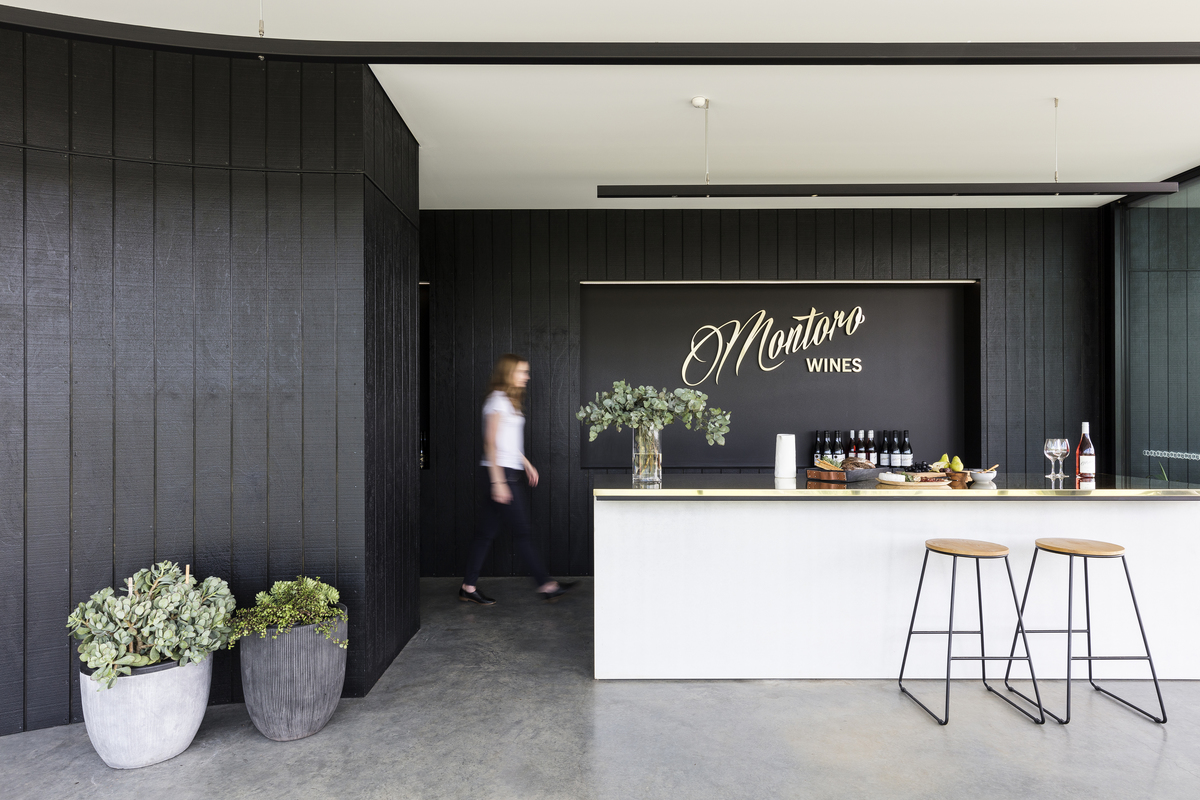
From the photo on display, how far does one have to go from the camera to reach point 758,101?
3537 millimetres

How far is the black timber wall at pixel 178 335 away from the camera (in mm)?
2805

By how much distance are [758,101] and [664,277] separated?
1857 millimetres

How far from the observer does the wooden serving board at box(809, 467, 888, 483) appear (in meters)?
3.46

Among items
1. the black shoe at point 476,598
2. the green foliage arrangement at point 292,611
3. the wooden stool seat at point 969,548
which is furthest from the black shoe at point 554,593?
the wooden stool seat at point 969,548

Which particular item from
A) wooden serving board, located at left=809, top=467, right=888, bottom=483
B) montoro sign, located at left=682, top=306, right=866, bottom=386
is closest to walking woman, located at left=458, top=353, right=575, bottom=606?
montoro sign, located at left=682, top=306, right=866, bottom=386

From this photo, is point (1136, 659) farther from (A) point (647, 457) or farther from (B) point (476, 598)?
(B) point (476, 598)

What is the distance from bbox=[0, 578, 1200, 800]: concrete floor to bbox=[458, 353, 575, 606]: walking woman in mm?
1144

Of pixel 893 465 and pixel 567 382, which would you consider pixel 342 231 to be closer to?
pixel 567 382

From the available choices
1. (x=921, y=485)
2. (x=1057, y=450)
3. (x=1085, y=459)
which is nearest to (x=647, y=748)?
(x=921, y=485)

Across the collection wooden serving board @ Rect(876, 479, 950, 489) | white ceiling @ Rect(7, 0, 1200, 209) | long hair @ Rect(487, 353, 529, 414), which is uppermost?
white ceiling @ Rect(7, 0, 1200, 209)

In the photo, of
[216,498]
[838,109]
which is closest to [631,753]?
[216,498]

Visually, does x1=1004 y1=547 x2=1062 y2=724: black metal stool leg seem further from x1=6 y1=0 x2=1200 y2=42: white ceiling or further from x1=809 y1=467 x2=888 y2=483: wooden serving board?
x1=6 y1=0 x2=1200 y2=42: white ceiling

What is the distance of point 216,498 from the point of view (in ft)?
9.84

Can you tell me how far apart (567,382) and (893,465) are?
8.49 feet
